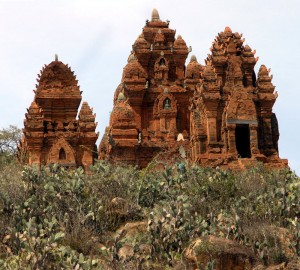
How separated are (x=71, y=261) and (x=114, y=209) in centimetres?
454

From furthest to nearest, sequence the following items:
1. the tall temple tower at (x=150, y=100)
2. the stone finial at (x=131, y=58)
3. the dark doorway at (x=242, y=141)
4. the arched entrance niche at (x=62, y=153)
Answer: the stone finial at (x=131, y=58) → the tall temple tower at (x=150, y=100) → the dark doorway at (x=242, y=141) → the arched entrance niche at (x=62, y=153)

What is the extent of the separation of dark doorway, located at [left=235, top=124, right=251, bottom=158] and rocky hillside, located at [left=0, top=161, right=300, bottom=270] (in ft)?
24.8

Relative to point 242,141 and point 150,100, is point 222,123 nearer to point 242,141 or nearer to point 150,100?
point 242,141

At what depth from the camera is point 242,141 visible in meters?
28.0

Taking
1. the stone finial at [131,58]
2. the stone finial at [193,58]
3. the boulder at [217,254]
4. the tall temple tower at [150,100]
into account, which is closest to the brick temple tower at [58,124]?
the tall temple tower at [150,100]

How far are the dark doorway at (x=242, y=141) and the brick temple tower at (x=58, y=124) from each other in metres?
5.86

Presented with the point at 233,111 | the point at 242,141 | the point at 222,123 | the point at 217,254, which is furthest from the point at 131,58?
the point at 217,254

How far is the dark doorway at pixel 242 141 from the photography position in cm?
2762

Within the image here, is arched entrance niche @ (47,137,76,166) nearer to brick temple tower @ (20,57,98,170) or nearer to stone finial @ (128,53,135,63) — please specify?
brick temple tower @ (20,57,98,170)

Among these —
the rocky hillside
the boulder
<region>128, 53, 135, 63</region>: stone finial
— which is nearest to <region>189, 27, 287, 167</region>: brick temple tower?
the rocky hillside

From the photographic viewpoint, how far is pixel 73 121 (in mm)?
26000

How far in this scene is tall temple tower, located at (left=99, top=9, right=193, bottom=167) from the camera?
95.5 feet

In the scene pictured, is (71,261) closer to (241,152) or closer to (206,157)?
(206,157)

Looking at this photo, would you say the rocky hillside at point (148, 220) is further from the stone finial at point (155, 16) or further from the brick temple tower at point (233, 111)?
the stone finial at point (155, 16)
